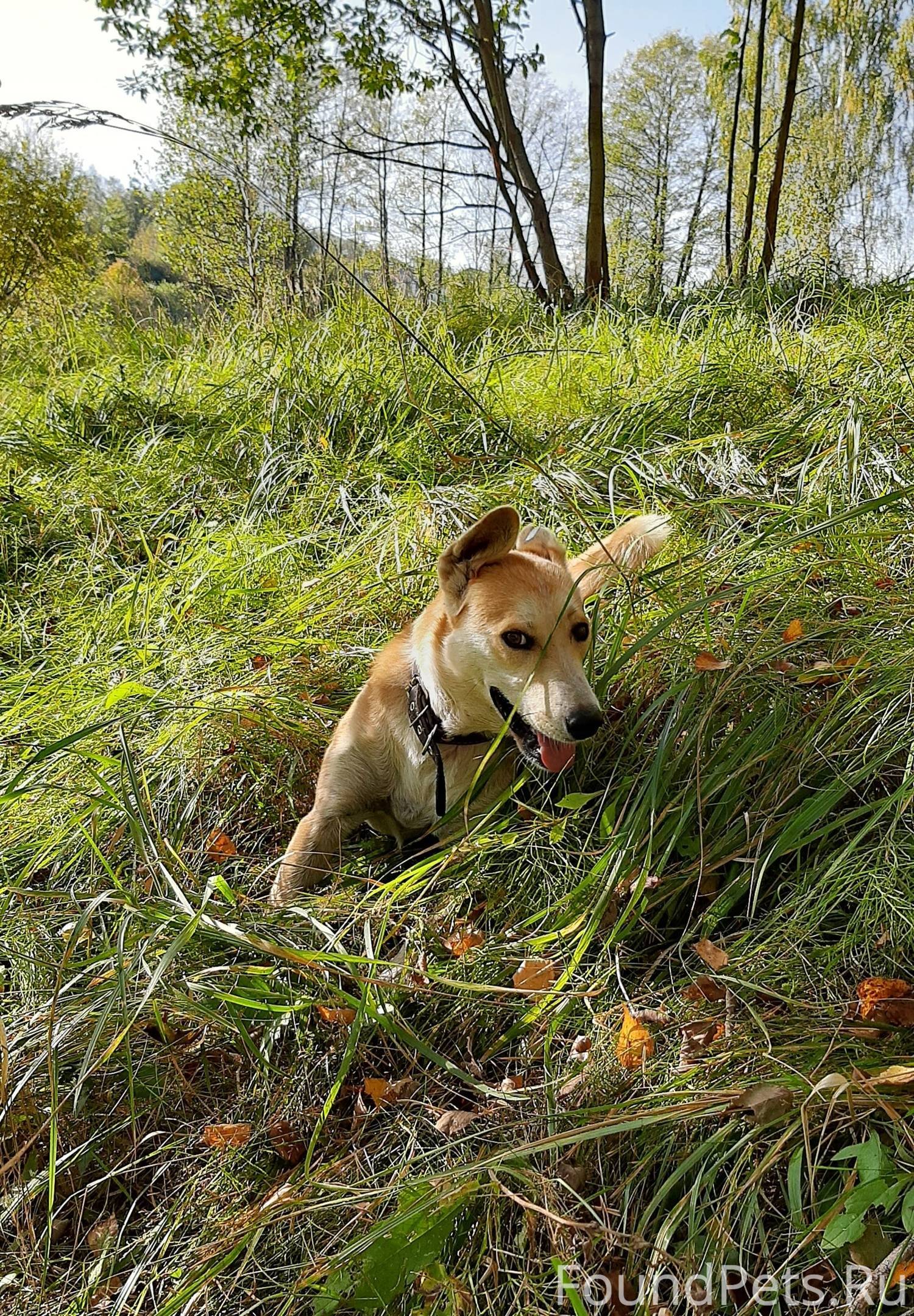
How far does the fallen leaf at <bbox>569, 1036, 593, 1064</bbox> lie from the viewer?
5.42 feet

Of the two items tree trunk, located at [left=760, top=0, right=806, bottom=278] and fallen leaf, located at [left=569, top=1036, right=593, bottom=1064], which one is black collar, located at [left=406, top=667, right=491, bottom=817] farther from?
tree trunk, located at [left=760, top=0, right=806, bottom=278]

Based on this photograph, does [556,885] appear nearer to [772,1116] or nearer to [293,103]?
[772,1116]

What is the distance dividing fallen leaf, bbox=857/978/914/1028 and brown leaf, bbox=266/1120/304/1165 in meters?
1.18

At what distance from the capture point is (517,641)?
2.10m

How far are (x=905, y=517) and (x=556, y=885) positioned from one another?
163cm

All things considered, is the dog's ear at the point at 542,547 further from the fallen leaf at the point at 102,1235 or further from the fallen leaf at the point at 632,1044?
the fallen leaf at the point at 102,1235

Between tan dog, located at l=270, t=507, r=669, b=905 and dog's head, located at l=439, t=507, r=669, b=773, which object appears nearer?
dog's head, located at l=439, t=507, r=669, b=773

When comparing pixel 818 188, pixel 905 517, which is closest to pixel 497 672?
pixel 905 517

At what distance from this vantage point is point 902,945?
1586 millimetres

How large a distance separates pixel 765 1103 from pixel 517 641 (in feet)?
3.81

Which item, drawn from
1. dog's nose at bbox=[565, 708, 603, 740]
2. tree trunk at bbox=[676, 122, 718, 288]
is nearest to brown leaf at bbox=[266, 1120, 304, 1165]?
dog's nose at bbox=[565, 708, 603, 740]

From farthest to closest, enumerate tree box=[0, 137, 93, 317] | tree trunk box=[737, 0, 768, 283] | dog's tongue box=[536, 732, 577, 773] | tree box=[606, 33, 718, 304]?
tree box=[606, 33, 718, 304], tree box=[0, 137, 93, 317], tree trunk box=[737, 0, 768, 283], dog's tongue box=[536, 732, 577, 773]

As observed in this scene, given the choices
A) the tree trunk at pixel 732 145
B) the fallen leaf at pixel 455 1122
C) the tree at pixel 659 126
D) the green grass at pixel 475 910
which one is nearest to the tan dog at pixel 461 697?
the green grass at pixel 475 910

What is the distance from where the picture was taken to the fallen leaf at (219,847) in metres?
2.41
